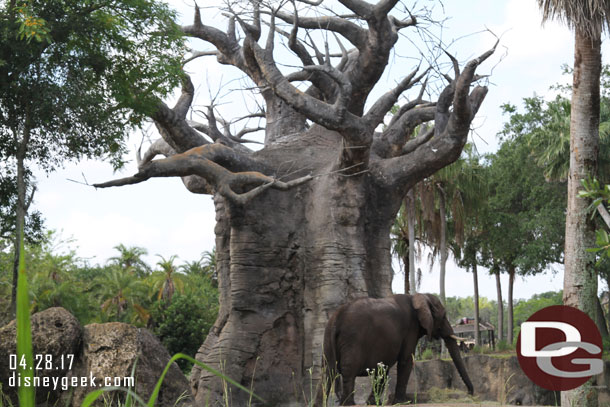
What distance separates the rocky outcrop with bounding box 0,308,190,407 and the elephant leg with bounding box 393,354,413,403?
11.3ft

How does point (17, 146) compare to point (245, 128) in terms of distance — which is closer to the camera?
point (17, 146)

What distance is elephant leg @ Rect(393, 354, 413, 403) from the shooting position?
32.9 feet

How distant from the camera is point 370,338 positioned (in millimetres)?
→ 9789

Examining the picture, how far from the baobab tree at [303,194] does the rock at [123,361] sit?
11.9 ft

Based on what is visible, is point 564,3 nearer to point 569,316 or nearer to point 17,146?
point 569,316

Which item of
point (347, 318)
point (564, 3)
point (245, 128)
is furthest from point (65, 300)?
point (564, 3)

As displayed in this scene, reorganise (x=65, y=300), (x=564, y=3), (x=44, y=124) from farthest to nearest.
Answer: (x=65, y=300), (x=44, y=124), (x=564, y=3)

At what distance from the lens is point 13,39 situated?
12625 millimetres

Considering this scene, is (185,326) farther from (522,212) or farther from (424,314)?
(424,314)

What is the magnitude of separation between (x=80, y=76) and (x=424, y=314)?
7518 millimetres

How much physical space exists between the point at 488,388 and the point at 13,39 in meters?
12.1

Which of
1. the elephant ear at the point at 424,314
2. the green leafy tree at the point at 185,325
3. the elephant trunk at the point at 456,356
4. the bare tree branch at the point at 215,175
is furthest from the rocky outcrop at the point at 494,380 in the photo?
the green leafy tree at the point at 185,325

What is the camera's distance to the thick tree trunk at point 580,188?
921 cm

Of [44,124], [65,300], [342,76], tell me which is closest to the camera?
[342,76]
